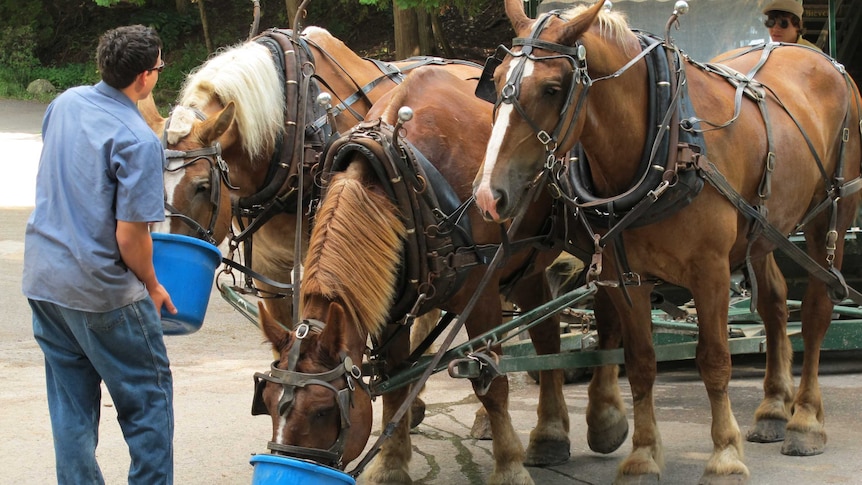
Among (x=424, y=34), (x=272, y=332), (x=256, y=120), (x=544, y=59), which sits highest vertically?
(x=544, y=59)

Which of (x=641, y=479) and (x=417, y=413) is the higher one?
(x=641, y=479)

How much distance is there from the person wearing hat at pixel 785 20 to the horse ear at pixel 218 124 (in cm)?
355

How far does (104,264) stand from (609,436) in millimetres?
2758

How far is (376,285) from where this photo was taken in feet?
11.4

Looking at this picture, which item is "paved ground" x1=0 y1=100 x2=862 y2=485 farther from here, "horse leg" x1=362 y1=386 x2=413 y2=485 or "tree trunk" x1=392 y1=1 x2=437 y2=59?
"tree trunk" x1=392 y1=1 x2=437 y2=59

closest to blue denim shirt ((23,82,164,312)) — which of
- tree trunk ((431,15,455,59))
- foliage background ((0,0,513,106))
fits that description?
tree trunk ((431,15,455,59))

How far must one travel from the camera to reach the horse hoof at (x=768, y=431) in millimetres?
5203

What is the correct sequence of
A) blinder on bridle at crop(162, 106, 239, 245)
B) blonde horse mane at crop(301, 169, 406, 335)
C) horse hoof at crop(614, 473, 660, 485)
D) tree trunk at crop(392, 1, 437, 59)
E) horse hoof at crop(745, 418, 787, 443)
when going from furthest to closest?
tree trunk at crop(392, 1, 437, 59) < horse hoof at crop(745, 418, 787, 443) < horse hoof at crop(614, 473, 660, 485) < blinder on bridle at crop(162, 106, 239, 245) < blonde horse mane at crop(301, 169, 406, 335)

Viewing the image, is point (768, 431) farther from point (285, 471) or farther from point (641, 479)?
point (285, 471)

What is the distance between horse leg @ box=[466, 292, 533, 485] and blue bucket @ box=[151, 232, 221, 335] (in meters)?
1.15

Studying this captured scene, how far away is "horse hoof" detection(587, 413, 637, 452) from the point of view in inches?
194

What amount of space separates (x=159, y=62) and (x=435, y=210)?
3.77 feet

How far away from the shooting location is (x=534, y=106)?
3.43 meters

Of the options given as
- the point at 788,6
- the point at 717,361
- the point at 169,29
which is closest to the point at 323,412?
the point at 717,361
